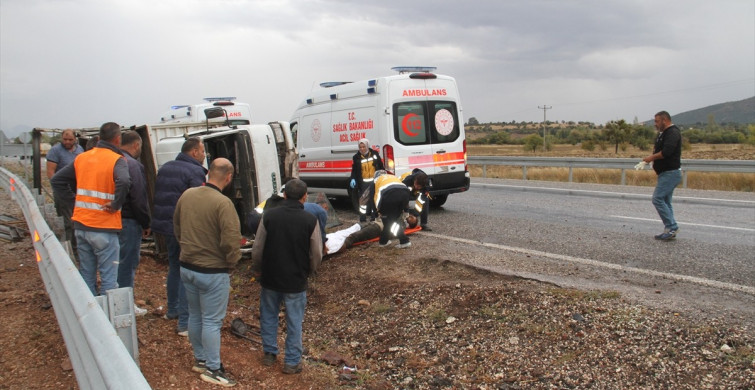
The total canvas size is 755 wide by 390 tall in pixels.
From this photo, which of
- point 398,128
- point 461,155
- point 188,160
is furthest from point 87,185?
point 461,155

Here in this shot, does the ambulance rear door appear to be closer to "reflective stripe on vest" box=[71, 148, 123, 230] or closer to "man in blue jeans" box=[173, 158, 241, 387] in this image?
"reflective stripe on vest" box=[71, 148, 123, 230]

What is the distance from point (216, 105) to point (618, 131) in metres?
35.9

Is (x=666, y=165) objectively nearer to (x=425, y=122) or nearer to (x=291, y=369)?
(x=425, y=122)

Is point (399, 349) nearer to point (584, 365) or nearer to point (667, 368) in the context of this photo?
point (584, 365)

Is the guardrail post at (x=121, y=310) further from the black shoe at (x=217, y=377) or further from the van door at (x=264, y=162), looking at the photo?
the van door at (x=264, y=162)

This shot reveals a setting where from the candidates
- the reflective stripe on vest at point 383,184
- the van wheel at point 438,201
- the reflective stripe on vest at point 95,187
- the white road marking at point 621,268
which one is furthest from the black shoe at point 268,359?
A: the van wheel at point 438,201

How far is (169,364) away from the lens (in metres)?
4.24

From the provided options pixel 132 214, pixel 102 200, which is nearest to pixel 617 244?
pixel 132 214

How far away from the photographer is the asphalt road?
5.40 m

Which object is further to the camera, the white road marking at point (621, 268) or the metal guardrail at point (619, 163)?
the metal guardrail at point (619, 163)

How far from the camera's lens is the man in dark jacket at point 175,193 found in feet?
16.6

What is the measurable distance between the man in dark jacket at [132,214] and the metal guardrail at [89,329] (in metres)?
1.02

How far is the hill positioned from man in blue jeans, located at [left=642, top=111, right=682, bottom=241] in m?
172

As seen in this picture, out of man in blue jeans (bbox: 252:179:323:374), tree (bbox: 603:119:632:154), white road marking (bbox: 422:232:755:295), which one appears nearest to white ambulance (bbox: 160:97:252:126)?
white road marking (bbox: 422:232:755:295)
